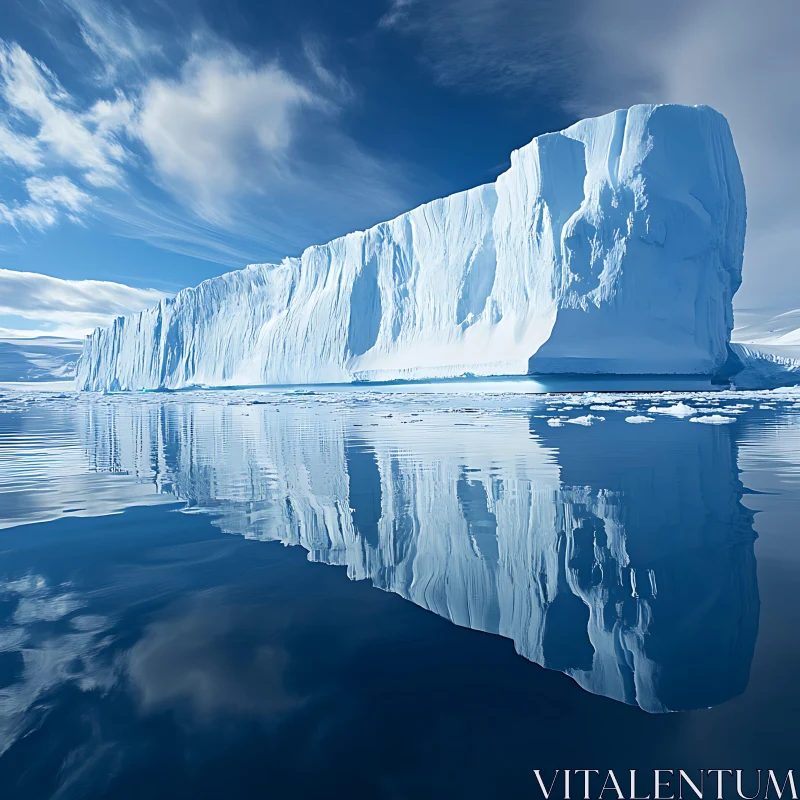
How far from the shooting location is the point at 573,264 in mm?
22109

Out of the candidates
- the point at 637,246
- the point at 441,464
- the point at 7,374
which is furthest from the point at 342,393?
the point at 7,374

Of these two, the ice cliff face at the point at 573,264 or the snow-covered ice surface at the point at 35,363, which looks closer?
the ice cliff face at the point at 573,264

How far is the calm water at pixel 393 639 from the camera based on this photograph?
3.75ft

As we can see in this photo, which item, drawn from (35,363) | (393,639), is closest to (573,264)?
(393,639)

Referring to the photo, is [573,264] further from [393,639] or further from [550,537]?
[393,639]

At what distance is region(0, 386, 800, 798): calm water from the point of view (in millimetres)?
1142

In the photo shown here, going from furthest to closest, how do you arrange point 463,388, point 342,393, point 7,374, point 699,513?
point 7,374 → point 342,393 → point 463,388 → point 699,513

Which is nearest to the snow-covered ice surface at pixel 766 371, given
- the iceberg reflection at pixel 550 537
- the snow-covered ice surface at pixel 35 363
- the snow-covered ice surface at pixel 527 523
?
the snow-covered ice surface at pixel 527 523

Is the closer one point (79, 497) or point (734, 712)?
point (734, 712)

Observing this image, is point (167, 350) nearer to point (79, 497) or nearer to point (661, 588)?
point (79, 497)

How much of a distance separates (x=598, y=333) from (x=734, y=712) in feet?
73.4

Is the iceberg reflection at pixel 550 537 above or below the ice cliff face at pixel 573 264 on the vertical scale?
below

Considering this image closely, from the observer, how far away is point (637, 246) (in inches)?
851

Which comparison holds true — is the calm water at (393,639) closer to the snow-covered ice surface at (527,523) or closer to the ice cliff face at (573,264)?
the snow-covered ice surface at (527,523)
